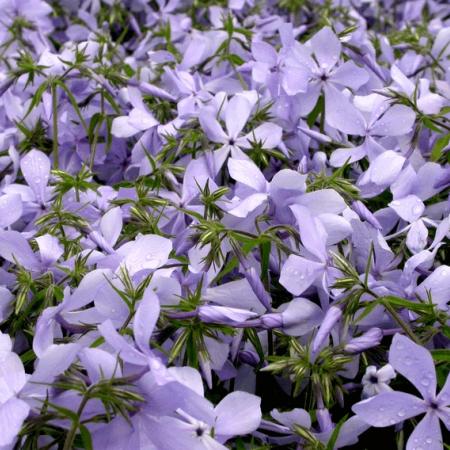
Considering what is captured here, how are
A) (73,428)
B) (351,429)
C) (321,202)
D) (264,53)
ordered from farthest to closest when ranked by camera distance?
(264,53) → (321,202) → (351,429) → (73,428)

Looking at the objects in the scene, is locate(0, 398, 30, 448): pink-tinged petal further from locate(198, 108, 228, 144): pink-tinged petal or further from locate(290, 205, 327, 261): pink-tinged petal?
locate(198, 108, 228, 144): pink-tinged petal

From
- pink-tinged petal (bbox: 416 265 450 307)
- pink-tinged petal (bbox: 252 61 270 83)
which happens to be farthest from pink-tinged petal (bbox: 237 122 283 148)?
pink-tinged petal (bbox: 416 265 450 307)

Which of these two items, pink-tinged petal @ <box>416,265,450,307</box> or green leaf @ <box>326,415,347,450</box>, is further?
pink-tinged petal @ <box>416,265,450,307</box>

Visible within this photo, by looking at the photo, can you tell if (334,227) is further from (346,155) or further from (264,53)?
(264,53)

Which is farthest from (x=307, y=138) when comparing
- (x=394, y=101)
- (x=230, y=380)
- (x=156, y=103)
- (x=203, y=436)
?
(x=203, y=436)

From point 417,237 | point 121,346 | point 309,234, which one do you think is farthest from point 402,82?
point 121,346

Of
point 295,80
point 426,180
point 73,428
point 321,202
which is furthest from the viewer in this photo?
point 295,80
